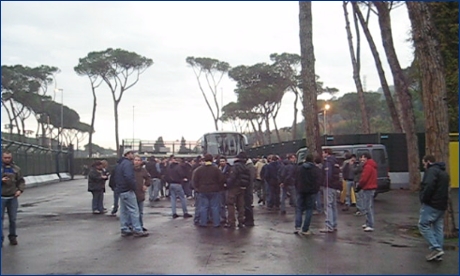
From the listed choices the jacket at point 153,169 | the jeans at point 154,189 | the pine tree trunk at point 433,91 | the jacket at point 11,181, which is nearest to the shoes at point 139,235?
the jacket at point 11,181

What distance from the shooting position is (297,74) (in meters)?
54.6

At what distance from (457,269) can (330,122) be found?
221ft

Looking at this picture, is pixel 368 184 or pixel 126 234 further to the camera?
pixel 368 184

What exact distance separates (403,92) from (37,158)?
24.0m

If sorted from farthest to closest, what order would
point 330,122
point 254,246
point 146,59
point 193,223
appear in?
point 330,122 → point 146,59 → point 193,223 → point 254,246

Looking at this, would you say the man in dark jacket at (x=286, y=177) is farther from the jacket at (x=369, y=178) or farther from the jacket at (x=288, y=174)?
the jacket at (x=369, y=178)

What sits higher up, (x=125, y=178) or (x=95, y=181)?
(x=125, y=178)

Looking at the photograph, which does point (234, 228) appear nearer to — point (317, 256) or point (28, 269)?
point (317, 256)

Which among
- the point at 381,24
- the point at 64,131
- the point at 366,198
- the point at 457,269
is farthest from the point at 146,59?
the point at 457,269

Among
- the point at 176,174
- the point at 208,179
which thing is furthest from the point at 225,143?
the point at 208,179

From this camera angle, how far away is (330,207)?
40.5ft

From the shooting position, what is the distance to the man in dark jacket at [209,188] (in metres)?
13.3

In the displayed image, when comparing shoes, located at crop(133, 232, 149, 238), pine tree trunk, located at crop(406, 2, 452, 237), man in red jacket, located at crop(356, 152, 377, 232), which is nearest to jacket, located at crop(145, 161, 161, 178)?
shoes, located at crop(133, 232, 149, 238)

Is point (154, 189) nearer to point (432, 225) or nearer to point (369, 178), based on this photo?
point (369, 178)
